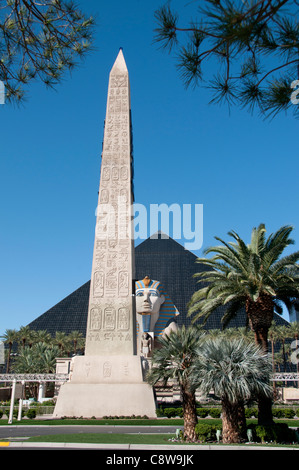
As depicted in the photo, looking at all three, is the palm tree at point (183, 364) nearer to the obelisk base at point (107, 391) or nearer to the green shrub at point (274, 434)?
the green shrub at point (274, 434)

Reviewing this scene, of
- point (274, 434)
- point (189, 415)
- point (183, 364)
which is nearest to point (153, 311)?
point (183, 364)

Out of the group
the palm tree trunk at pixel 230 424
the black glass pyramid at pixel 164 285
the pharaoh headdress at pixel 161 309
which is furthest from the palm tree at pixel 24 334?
the palm tree trunk at pixel 230 424

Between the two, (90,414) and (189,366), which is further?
(90,414)

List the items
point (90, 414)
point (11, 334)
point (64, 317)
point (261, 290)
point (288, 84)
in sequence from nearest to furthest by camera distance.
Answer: point (288, 84), point (261, 290), point (90, 414), point (11, 334), point (64, 317)

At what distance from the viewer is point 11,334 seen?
141ft

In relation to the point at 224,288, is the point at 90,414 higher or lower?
lower

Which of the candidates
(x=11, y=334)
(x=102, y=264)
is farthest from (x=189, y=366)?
(x=11, y=334)

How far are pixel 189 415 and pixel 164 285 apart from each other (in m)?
64.7

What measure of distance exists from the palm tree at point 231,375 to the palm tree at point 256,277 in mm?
2262

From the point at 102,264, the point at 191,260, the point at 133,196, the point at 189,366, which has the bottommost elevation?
the point at 189,366

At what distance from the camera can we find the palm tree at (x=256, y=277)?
11.9 meters

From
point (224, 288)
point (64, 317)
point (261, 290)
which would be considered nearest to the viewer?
point (261, 290)
